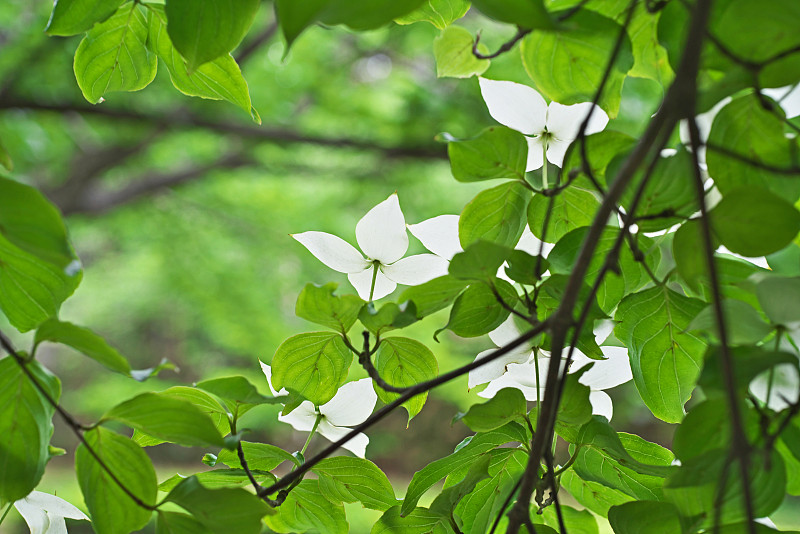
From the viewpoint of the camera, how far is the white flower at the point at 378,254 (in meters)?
0.26

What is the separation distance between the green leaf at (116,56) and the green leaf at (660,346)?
238mm

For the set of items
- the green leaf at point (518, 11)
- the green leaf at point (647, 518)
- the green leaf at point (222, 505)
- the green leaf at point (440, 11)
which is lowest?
the green leaf at point (222, 505)

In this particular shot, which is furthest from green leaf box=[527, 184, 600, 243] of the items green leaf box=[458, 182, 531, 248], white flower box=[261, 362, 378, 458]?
white flower box=[261, 362, 378, 458]

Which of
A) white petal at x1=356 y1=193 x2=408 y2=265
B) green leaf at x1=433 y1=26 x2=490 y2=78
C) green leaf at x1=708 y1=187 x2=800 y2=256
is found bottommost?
green leaf at x1=708 y1=187 x2=800 y2=256

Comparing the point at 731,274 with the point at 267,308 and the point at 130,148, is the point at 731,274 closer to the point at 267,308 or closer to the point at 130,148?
the point at 267,308

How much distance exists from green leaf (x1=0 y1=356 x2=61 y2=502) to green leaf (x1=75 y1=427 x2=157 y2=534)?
0.04ft

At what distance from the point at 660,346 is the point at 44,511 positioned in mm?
269

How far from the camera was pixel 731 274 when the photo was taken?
0.71 feet

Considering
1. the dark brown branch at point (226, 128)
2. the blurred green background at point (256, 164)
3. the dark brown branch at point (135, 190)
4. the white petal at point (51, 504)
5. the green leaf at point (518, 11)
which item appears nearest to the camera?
the green leaf at point (518, 11)

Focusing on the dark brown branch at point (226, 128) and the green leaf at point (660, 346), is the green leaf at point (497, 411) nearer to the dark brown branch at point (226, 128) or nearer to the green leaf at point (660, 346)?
the green leaf at point (660, 346)

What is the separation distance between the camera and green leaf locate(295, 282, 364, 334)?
0.22 meters

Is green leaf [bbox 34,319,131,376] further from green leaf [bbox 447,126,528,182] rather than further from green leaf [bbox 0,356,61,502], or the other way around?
→ green leaf [bbox 447,126,528,182]

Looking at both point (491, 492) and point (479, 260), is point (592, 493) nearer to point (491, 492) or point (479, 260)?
point (491, 492)

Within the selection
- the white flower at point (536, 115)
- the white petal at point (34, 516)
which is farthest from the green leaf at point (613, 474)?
the white petal at point (34, 516)
